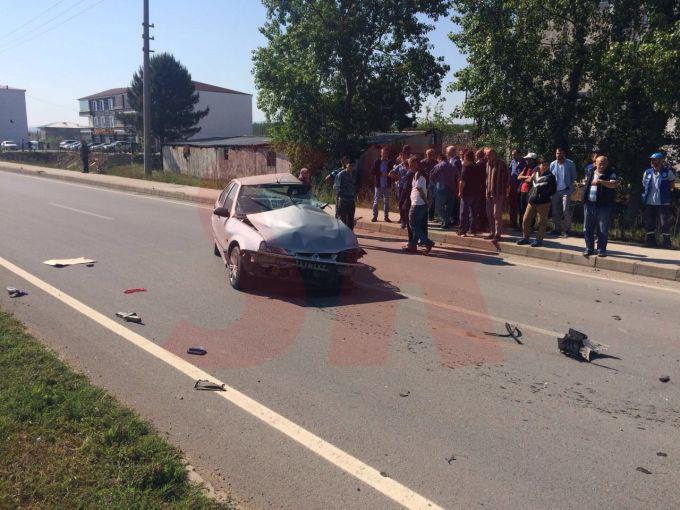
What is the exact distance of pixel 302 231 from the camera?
307 inches

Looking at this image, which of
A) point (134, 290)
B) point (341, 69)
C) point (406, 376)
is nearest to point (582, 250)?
point (406, 376)

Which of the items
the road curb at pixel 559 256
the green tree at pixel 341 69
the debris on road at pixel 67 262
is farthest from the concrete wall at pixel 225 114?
the debris on road at pixel 67 262

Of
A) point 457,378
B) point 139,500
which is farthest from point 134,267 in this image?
point 139,500

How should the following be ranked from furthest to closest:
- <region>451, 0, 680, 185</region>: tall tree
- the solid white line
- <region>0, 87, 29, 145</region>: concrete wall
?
<region>0, 87, 29, 145</region>: concrete wall
<region>451, 0, 680, 185</region>: tall tree
the solid white line

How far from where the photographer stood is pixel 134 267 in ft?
31.1

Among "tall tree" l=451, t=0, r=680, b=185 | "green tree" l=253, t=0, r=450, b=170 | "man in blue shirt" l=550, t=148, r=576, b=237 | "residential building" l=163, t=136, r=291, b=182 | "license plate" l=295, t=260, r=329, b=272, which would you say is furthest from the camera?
"residential building" l=163, t=136, r=291, b=182

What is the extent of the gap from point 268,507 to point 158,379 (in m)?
2.06

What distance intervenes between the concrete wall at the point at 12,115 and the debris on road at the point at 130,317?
117268 mm

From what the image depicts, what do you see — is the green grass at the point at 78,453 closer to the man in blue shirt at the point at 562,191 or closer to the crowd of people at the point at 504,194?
the crowd of people at the point at 504,194

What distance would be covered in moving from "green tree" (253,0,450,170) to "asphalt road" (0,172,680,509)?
13321 mm

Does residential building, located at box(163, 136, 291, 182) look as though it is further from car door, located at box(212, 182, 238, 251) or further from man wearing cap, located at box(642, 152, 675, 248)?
man wearing cap, located at box(642, 152, 675, 248)

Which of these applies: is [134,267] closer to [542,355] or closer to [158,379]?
[158,379]

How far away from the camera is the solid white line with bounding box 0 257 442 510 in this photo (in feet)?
11.2

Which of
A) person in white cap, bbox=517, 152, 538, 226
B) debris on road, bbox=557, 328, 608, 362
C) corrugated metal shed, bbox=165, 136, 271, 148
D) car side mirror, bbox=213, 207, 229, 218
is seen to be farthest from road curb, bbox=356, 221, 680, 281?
corrugated metal shed, bbox=165, 136, 271, 148
